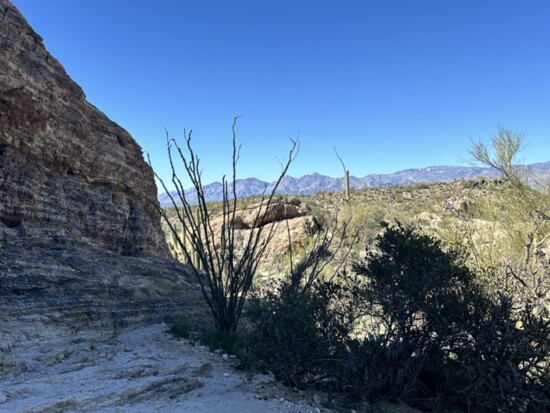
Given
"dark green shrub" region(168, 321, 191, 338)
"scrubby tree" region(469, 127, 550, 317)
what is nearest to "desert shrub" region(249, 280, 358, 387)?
Result: "dark green shrub" region(168, 321, 191, 338)

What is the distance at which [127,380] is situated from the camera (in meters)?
3.60

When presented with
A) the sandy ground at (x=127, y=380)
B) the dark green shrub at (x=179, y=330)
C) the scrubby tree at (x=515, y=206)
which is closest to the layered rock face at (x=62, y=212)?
the dark green shrub at (x=179, y=330)

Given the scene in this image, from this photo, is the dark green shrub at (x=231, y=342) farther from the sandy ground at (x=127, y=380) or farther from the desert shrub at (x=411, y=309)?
the desert shrub at (x=411, y=309)

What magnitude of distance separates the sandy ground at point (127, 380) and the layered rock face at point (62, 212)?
0.79 metres

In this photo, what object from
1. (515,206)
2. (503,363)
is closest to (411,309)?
(503,363)

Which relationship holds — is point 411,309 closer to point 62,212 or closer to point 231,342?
point 231,342

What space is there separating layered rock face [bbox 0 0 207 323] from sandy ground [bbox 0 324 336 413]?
2.59 feet

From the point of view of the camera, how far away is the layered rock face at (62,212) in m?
5.15

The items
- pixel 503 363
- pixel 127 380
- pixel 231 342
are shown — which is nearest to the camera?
pixel 127 380

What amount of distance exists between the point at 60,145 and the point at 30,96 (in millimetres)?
885

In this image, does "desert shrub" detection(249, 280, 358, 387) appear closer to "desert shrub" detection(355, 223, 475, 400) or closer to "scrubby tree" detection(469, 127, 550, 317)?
"desert shrub" detection(355, 223, 475, 400)

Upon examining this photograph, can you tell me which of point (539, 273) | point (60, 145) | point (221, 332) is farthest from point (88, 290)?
point (539, 273)

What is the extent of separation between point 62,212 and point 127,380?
146 inches

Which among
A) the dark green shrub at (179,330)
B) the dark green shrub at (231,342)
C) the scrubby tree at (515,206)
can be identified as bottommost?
the dark green shrub at (231,342)
